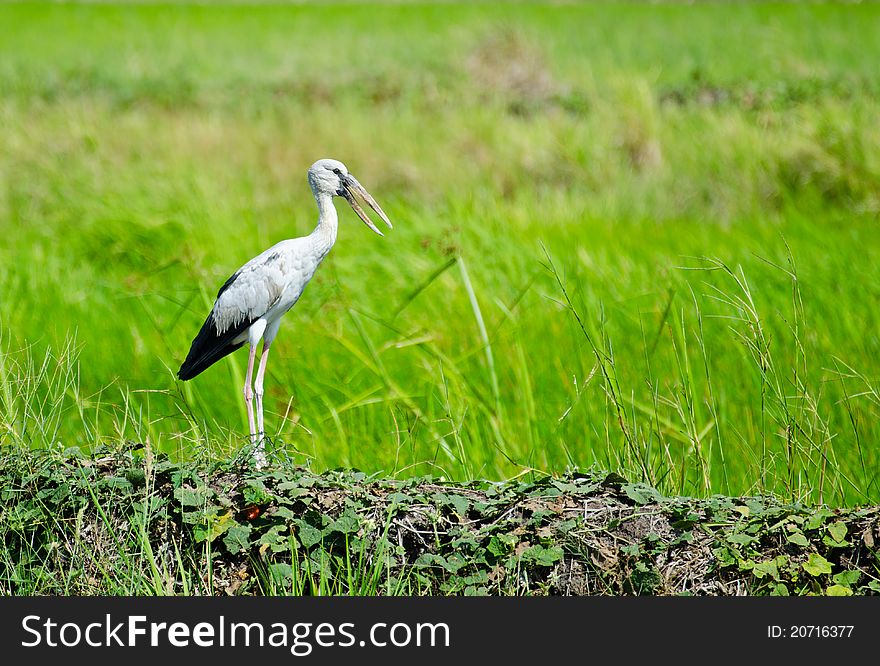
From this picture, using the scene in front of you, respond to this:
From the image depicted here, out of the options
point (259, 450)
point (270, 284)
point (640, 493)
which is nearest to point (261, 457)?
point (259, 450)

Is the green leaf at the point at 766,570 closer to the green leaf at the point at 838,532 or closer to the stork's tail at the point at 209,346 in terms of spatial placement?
the green leaf at the point at 838,532

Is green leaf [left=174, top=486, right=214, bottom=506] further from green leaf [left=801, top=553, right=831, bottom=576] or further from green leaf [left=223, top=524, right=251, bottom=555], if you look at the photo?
green leaf [left=801, top=553, right=831, bottom=576]

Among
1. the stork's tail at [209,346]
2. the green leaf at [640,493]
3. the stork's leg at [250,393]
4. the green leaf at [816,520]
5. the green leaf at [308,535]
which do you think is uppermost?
the stork's tail at [209,346]

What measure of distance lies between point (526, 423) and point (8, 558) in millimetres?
2053

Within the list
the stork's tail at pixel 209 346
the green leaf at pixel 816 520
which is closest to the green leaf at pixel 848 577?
the green leaf at pixel 816 520

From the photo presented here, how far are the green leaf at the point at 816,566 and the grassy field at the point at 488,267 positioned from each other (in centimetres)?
44

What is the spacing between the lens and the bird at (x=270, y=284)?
8.96ft

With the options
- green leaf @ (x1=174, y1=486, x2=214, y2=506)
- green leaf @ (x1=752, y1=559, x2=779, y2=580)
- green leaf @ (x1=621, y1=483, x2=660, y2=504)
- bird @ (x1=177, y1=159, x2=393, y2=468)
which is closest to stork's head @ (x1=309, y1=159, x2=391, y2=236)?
bird @ (x1=177, y1=159, x2=393, y2=468)

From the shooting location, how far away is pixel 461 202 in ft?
26.8

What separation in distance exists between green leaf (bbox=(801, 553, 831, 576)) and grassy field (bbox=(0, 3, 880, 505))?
17.2 inches

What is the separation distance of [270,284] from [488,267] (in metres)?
3.77

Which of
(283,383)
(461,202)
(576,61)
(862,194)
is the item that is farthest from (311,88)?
(283,383)

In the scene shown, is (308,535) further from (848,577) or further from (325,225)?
(848,577)

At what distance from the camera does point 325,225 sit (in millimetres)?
2773
